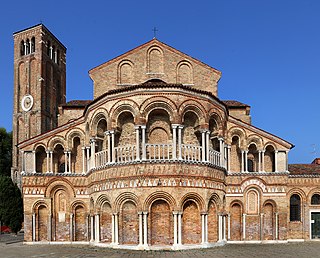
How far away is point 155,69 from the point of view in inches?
995

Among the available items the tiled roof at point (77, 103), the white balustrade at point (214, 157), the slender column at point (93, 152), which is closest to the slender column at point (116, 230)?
the slender column at point (93, 152)

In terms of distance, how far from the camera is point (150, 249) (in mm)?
19797

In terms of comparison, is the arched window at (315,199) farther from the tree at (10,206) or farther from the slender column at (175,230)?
the tree at (10,206)

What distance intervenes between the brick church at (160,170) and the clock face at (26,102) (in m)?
20.8

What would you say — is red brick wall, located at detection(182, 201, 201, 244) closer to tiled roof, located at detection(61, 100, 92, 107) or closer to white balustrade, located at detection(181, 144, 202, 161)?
white balustrade, located at detection(181, 144, 202, 161)

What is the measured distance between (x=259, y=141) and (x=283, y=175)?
245 cm

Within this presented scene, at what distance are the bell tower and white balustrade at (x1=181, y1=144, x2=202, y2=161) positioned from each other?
3027 cm

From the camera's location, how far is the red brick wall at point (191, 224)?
67.2 ft

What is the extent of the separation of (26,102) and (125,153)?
3204 cm

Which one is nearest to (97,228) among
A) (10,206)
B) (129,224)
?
(129,224)

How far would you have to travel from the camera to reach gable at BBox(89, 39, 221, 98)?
2517cm

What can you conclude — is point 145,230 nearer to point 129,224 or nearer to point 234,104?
point 129,224

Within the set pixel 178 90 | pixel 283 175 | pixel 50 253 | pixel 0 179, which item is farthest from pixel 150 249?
pixel 0 179

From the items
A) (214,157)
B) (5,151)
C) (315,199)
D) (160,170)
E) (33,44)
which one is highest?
(33,44)
